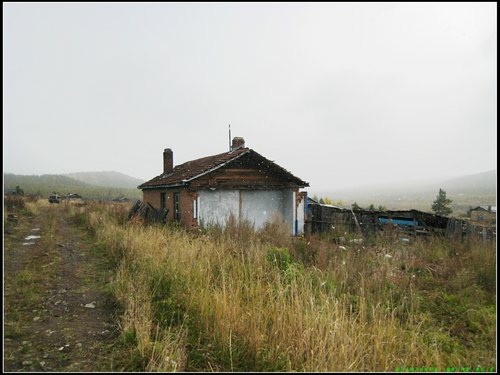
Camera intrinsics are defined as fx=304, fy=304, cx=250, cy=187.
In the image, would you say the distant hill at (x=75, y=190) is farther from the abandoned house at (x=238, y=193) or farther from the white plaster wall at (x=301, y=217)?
the white plaster wall at (x=301, y=217)

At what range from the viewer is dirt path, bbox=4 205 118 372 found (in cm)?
357

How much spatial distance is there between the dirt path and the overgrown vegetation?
1.28 ft

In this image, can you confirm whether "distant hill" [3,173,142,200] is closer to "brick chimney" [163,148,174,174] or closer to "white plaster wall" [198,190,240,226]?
"brick chimney" [163,148,174,174]

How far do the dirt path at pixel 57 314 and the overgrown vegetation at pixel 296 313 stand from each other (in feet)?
1.28

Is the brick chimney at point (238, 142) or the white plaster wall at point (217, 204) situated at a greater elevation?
the brick chimney at point (238, 142)

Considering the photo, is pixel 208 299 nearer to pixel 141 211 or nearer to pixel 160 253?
pixel 160 253

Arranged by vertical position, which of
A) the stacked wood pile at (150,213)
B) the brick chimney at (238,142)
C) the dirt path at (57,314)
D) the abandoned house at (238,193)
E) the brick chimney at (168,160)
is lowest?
the dirt path at (57,314)

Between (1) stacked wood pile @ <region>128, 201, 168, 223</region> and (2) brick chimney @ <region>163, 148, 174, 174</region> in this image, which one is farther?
(2) brick chimney @ <region>163, 148, 174, 174</region>

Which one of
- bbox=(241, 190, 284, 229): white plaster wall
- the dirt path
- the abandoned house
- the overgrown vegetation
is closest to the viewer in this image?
the overgrown vegetation

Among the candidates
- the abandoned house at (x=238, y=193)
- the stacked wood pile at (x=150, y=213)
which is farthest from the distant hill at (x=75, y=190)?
the abandoned house at (x=238, y=193)

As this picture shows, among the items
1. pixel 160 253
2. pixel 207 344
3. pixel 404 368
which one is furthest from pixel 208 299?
pixel 160 253

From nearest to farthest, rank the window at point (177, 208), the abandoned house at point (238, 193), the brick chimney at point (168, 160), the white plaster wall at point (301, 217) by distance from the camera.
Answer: the abandoned house at point (238, 193) < the window at point (177, 208) < the white plaster wall at point (301, 217) < the brick chimney at point (168, 160)

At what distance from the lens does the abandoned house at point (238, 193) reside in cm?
1508

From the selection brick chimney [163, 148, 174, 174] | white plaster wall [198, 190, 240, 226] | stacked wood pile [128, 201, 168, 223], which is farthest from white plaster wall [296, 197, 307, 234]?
brick chimney [163, 148, 174, 174]
